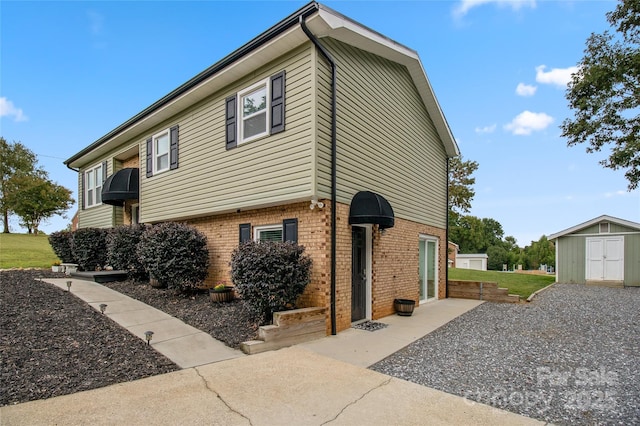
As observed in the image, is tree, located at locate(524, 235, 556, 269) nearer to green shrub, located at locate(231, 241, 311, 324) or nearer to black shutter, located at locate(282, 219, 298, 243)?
black shutter, located at locate(282, 219, 298, 243)

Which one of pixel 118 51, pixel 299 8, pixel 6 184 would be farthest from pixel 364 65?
pixel 6 184

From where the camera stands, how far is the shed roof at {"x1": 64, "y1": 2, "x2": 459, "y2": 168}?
6657 millimetres

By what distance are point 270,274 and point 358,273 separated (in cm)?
287

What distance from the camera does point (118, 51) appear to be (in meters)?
13.4

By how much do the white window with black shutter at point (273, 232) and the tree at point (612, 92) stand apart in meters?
12.8

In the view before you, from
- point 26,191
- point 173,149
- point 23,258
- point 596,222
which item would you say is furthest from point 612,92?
point 26,191

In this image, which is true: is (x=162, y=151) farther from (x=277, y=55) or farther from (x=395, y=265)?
(x=395, y=265)

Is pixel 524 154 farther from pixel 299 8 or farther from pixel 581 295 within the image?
pixel 299 8

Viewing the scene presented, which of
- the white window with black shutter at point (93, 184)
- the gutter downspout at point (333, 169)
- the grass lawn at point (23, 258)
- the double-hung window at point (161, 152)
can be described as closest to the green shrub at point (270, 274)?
the gutter downspout at point (333, 169)

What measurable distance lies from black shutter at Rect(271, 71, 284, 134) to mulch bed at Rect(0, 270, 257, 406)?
4.25 meters

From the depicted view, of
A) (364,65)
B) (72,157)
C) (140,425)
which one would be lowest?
Result: (140,425)

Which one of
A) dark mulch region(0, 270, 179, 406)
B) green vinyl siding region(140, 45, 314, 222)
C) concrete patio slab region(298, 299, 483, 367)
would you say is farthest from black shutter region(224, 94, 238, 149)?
concrete patio slab region(298, 299, 483, 367)

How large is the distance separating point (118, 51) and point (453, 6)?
12710 mm

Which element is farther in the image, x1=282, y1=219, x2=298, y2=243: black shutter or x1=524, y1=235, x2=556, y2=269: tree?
x1=524, y1=235, x2=556, y2=269: tree
